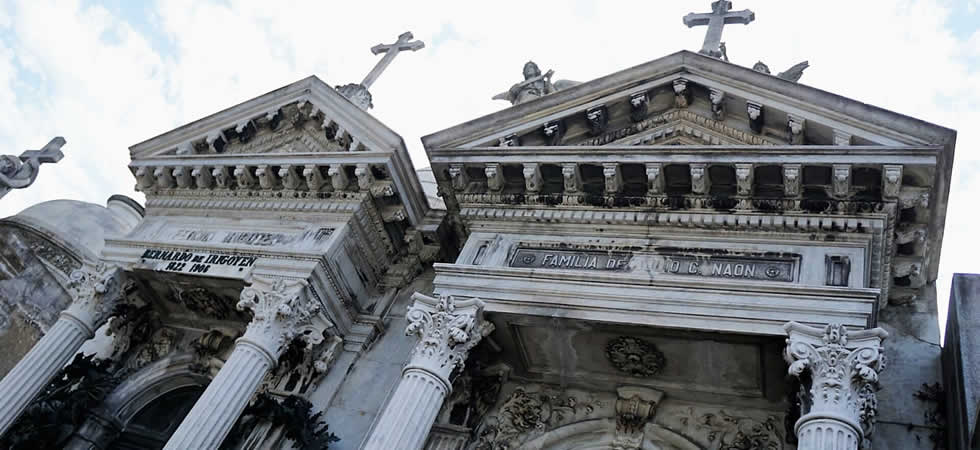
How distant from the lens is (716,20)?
12.8m

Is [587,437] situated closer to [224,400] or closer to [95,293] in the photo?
[224,400]

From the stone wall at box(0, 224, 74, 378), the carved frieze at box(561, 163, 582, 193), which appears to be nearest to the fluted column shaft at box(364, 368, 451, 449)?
the carved frieze at box(561, 163, 582, 193)

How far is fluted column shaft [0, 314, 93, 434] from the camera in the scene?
1073 centimetres

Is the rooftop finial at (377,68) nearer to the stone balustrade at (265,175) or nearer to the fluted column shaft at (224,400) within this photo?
the stone balustrade at (265,175)

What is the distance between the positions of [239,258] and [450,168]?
3.34 m

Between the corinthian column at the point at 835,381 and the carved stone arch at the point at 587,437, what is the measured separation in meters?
2.30

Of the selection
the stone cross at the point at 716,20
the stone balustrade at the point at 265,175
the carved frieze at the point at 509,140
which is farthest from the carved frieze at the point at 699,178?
the stone balustrade at the point at 265,175

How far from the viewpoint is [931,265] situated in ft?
34.9

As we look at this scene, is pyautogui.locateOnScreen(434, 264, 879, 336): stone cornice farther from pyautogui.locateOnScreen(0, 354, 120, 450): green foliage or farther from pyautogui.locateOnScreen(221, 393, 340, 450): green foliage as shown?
pyautogui.locateOnScreen(0, 354, 120, 450): green foliage

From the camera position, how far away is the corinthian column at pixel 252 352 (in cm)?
946

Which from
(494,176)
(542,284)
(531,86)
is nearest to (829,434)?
(542,284)

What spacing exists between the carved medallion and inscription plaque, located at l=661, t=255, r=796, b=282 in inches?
37.7

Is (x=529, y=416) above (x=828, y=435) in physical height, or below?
above

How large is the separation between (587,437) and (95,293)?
743 cm
